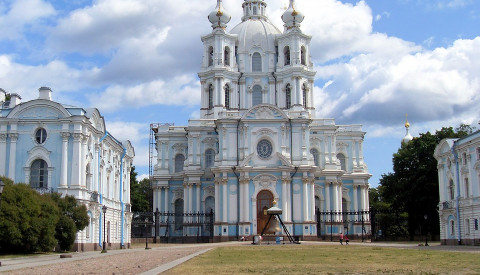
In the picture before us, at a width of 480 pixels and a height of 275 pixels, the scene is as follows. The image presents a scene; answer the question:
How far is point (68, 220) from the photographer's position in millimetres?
39594

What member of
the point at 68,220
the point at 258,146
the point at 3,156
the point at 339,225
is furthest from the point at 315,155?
the point at 68,220

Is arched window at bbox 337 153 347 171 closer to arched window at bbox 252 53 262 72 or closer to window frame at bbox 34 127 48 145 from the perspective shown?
arched window at bbox 252 53 262 72

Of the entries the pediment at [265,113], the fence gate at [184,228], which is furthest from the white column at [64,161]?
the pediment at [265,113]

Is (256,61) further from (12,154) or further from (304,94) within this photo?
(12,154)

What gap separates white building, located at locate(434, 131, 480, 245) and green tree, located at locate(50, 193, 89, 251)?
29451 millimetres

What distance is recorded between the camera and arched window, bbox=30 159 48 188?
44062 millimetres

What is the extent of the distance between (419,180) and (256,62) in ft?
88.3

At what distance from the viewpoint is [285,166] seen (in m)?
67.4

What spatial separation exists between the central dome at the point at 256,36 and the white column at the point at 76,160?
40.9 m

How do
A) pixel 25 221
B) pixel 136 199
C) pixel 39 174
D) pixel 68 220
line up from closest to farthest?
pixel 25 221
pixel 68 220
pixel 39 174
pixel 136 199

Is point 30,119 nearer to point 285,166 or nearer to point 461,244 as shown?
point 285,166

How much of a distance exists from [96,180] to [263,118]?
1015 inches

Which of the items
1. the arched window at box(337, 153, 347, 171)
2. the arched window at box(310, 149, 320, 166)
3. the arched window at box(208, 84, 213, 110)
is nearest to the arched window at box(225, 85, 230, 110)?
the arched window at box(208, 84, 213, 110)

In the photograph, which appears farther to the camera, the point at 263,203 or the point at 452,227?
the point at 263,203
